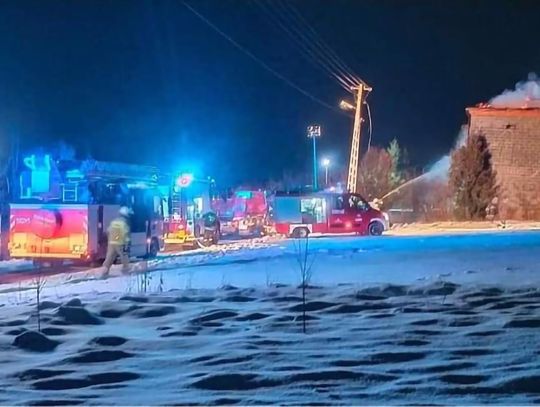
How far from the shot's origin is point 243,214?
4731cm

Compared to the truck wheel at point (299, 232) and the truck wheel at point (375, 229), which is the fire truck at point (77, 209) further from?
the truck wheel at point (375, 229)

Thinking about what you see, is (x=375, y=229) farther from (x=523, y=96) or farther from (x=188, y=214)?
(x=523, y=96)

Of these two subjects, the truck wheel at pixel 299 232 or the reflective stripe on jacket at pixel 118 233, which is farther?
the truck wheel at pixel 299 232

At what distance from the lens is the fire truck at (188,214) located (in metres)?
31.7

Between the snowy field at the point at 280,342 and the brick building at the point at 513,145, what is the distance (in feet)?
133

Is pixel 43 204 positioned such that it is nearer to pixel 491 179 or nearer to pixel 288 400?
pixel 288 400

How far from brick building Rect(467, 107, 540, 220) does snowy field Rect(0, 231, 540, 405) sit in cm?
4068

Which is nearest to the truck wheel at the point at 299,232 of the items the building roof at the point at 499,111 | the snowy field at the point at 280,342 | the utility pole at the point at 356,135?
the utility pole at the point at 356,135

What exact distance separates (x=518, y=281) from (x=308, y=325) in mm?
5944

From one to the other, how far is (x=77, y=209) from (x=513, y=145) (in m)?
38.6

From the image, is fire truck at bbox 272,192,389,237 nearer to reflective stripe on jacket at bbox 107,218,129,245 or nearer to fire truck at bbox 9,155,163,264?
fire truck at bbox 9,155,163,264

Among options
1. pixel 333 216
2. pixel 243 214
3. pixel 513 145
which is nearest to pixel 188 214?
pixel 333 216

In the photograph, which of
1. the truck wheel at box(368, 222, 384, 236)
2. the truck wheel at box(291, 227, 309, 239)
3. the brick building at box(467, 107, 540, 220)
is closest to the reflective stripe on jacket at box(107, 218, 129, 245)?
the truck wheel at box(291, 227, 309, 239)

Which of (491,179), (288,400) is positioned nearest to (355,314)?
(288,400)
